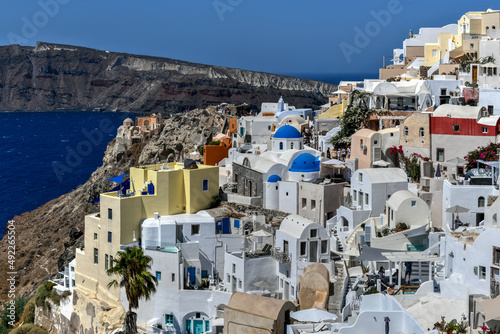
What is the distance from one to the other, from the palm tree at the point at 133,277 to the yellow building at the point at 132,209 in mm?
3570

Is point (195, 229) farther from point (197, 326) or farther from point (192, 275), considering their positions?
point (197, 326)

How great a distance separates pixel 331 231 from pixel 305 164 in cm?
482

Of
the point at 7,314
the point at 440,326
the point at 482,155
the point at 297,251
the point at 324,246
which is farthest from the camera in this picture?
the point at 7,314

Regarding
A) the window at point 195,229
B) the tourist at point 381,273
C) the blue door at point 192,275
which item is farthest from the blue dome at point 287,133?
the tourist at point 381,273

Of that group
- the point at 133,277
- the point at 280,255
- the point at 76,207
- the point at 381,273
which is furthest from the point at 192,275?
the point at 76,207

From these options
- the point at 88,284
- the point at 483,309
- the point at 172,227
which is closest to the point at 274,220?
the point at 172,227

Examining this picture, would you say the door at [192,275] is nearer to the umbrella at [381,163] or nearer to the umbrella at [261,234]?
the umbrella at [261,234]

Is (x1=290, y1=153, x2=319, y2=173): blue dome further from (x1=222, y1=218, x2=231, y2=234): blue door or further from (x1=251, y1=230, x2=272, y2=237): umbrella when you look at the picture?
(x1=251, y1=230, x2=272, y2=237): umbrella

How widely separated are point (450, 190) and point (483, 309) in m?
11.6

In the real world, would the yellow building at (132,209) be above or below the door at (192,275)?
above

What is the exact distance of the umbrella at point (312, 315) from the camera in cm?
3216

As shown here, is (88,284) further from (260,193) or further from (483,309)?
(483,309)

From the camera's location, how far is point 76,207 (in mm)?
84062

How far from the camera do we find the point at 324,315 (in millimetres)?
32500
